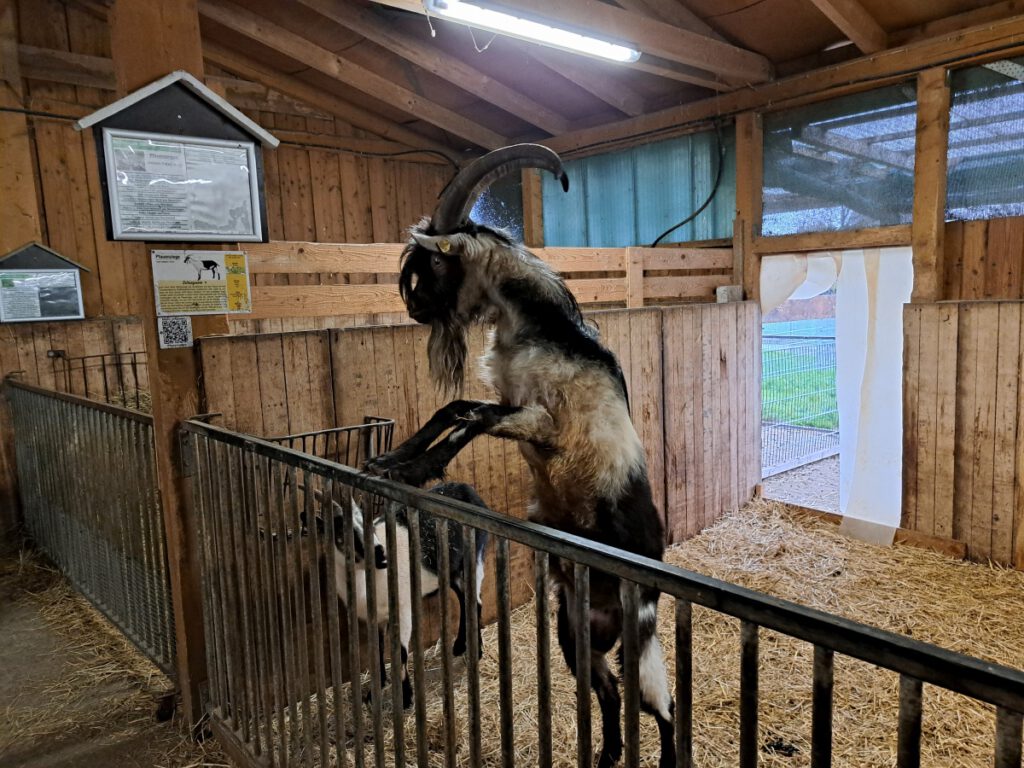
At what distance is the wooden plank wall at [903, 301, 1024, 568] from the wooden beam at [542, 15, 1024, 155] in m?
1.57

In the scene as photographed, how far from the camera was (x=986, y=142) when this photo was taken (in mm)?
4211

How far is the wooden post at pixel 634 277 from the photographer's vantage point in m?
4.72

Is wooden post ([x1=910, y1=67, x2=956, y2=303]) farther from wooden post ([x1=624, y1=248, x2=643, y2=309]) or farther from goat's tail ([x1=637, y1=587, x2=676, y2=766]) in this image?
goat's tail ([x1=637, y1=587, x2=676, y2=766])

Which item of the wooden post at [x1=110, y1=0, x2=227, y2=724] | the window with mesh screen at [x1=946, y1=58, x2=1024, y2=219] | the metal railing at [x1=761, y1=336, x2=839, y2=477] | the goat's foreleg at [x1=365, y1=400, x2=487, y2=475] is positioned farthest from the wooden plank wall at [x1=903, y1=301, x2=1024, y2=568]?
the wooden post at [x1=110, y1=0, x2=227, y2=724]

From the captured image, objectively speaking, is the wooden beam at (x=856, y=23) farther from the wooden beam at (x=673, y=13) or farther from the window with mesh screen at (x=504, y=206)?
the window with mesh screen at (x=504, y=206)

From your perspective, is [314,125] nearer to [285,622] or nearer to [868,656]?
[285,622]

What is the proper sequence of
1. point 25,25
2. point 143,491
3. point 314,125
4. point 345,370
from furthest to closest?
point 314,125 < point 25,25 < point 345,370 < point 143,491

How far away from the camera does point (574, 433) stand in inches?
75.4

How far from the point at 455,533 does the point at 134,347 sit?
3.95 meters

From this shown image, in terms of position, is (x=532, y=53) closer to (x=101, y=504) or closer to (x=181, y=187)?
(x=181, y=187)

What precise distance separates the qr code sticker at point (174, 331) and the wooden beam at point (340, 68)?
161 inches

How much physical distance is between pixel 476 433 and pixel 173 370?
1.40 metres

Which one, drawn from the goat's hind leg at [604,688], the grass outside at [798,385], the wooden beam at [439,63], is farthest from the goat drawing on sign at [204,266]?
the grass outside at [798,385]

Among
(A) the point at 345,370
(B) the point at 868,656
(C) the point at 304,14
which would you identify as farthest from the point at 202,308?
(C) the point at 304,14
